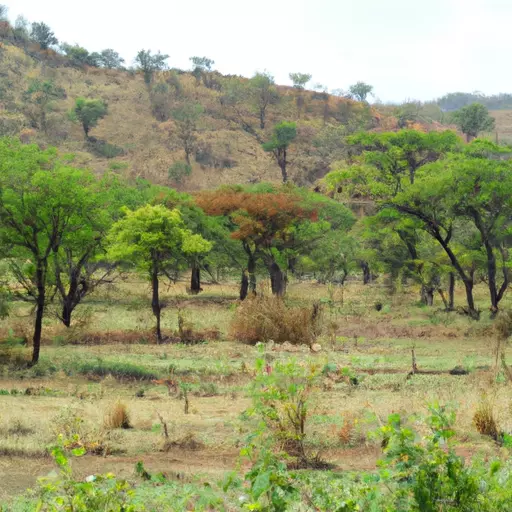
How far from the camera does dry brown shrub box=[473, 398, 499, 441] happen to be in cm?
923

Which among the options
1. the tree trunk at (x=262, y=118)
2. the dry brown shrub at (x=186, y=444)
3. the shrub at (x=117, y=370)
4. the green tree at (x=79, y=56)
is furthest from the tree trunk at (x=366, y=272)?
the green tree at (x=79, y=56)

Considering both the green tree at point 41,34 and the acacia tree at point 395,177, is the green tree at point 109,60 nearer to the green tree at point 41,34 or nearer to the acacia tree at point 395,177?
the green tree at point 41,34

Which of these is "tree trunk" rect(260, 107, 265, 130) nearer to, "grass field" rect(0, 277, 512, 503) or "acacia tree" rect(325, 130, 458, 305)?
"acacia tree" rect(325, 130, 458, 305)

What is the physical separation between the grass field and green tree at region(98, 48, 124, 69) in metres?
86.8

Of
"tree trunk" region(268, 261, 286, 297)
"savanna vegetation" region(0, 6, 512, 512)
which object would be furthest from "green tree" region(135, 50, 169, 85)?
"tree trunk" region(268, 261, 286, 297)

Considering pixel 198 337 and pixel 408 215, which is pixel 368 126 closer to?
pixel 408 215

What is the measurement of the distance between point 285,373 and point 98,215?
13.3 metres

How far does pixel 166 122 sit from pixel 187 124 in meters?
5.56

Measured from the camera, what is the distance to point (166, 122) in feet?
283

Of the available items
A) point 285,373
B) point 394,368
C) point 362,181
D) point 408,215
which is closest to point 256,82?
point 362,181

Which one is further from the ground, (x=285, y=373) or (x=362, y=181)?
(x=362, y=181)

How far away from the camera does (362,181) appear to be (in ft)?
122

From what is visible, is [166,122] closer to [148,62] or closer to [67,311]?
[148,62]

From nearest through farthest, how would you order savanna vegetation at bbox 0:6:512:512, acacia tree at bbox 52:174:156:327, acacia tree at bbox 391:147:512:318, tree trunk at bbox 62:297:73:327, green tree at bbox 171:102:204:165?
savanna vegetation at bbox 0:6:512:512 < acacia tree at bbox 52:174:156:327 < acacia tree at bbox 391:147:512:318 < tree trunk at bbox 62:297:73:327 < green tree at bbox 171:102:204:165
